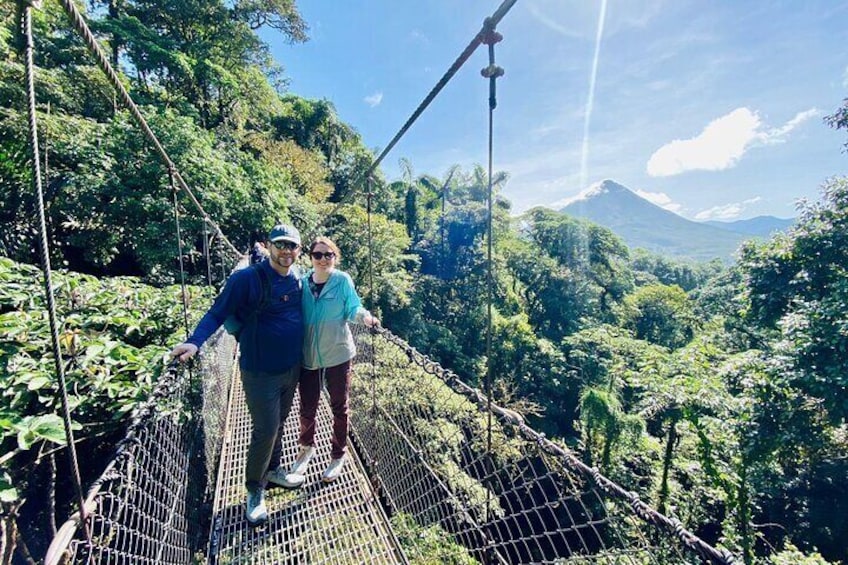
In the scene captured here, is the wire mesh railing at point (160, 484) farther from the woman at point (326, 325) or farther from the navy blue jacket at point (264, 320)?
the woman at point (326, 325)

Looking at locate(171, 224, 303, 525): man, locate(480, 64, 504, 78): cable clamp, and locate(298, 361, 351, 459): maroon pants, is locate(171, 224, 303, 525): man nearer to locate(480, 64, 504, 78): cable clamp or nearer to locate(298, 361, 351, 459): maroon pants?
locate(298, 361, 351, 459): maroon pants

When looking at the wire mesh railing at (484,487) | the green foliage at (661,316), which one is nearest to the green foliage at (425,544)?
the wire mesh railing at (484,487)

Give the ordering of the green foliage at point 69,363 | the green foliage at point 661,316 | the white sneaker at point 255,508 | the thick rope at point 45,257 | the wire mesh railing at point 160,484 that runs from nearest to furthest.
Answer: the thick rope at point 45,257 < the wire mesh railing at point 160,484 < the green foliage at point 69,363 < the white sneaker at point 255,508 < the green foliage at point 661,316

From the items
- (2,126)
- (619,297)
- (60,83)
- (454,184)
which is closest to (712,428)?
(2,126)

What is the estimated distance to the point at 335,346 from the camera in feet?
4.98

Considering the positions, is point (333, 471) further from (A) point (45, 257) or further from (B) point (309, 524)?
(A) point (45, 257)

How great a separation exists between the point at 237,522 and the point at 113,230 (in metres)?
5.06

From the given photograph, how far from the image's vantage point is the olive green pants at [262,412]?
4.35ft

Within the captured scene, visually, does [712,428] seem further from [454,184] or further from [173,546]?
[454,184]

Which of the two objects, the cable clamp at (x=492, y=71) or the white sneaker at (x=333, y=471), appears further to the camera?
the white sneaker at (x=333, y=471)

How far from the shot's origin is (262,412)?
1.35 meters

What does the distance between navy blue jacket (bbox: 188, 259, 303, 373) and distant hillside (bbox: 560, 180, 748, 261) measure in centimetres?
16811

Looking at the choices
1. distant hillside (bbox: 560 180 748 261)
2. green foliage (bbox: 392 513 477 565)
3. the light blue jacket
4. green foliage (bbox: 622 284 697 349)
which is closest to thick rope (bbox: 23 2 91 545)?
the light blue jacket

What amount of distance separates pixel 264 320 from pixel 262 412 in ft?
1.12
